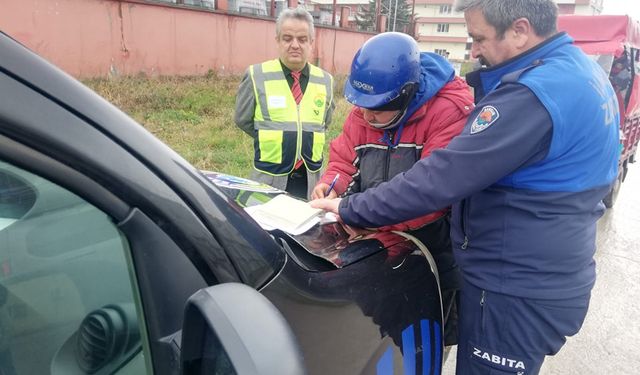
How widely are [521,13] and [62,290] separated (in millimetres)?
1490

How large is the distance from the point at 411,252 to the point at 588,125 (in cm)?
67

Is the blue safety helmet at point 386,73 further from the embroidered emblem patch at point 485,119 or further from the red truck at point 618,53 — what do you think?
the red truck at point 618,53

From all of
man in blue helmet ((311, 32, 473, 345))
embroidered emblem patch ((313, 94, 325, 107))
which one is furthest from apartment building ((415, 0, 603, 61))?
man in blue helmet ((311, 32, 473, 345))

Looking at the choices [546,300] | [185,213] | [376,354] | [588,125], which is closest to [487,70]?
[588,125]

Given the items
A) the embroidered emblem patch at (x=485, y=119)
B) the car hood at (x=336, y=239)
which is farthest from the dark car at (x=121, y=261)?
the embroidered emblem patch at (x=485, y=119)

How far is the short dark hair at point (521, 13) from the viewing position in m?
1.57

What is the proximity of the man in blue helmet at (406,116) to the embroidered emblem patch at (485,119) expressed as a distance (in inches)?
12.3

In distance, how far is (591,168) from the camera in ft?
5.14

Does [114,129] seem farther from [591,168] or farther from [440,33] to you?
[440,33]

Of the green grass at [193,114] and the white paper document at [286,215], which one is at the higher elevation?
the white paper document at [286,215]

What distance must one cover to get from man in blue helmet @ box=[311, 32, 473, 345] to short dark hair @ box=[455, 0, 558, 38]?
1.02 ft

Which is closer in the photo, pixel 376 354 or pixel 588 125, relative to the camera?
pixel 376 354

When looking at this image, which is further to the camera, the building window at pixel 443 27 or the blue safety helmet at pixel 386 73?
the building window at pixel 443 27

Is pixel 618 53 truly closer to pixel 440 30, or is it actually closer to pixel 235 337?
pixel 235 337
